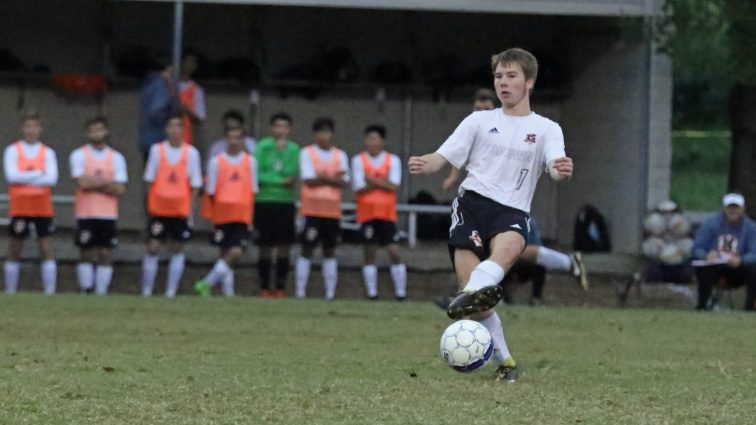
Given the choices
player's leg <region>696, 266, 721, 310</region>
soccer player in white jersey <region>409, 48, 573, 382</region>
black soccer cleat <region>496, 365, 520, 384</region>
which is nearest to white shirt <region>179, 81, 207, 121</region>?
player's leg <region>696, 266, 721, 310</region>

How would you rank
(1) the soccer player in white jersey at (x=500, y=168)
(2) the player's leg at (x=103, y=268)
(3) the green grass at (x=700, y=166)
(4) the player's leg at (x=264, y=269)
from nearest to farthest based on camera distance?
1. (1) the soccer player in white jersey at (x=500, y=168)
2. (2) the player's leg at (x=103, y=268)
3. (4) the player's leg at (x=264, y=269)
4. (3) the green grass at (x=700, y=166)

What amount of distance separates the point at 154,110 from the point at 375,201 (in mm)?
2706

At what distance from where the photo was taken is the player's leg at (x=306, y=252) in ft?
59.1

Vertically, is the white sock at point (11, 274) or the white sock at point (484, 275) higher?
the white sock at point (484, 275)

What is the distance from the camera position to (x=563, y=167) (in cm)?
871

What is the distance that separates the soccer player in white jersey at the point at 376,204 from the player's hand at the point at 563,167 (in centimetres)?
933

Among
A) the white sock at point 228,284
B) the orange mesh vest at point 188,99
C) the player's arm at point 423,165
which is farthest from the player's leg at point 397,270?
the player's arm at point 423,165

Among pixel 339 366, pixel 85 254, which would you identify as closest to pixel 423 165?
pixel 339 366

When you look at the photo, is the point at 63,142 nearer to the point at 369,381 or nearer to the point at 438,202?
the point at 438,202

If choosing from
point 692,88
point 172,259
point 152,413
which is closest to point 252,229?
point 172,259

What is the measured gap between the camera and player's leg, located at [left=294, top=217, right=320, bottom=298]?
18000 millimetres

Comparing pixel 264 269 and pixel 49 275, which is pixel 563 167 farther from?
pixel 49 275

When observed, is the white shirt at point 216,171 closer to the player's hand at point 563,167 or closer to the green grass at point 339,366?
the green grass at point 339,366

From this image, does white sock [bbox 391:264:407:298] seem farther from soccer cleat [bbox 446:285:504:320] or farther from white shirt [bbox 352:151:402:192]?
soccer cleat [bbox 446:285:504:320]
